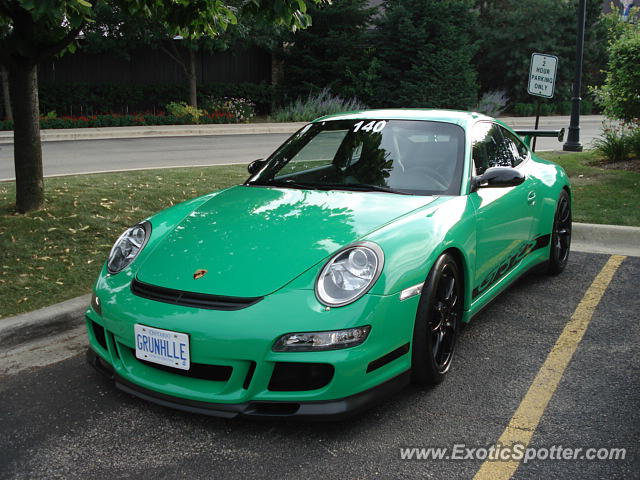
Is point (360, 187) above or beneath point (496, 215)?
above

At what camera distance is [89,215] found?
6922 millimetres

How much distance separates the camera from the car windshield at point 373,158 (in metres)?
4.16

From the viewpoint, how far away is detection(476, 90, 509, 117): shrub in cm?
2852

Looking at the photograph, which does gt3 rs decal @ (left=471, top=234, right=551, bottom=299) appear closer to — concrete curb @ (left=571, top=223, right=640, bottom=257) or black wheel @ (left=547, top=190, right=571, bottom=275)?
black wheel @ (left=547, top=190, right=571, bottom=275)

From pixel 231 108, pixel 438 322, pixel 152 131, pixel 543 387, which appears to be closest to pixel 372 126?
pixel 438 322

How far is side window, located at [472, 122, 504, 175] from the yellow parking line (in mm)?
1197

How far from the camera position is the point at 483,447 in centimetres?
306

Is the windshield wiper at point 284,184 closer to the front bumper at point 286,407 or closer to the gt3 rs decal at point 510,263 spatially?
the gt3 rs decal at point 510,263

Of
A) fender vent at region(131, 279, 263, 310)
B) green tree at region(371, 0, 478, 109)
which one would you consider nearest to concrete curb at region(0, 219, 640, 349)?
fender vent at region(131, 279, 263, 310)

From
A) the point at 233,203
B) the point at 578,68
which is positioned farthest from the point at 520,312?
the point at 578,68

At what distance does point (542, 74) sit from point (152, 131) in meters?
12.1

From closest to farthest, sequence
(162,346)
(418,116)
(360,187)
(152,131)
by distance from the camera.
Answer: (162,346), (360,187), (418,116), (152,131)

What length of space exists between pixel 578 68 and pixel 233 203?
12.3 m

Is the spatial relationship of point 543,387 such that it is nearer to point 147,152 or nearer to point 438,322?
point 438,322
